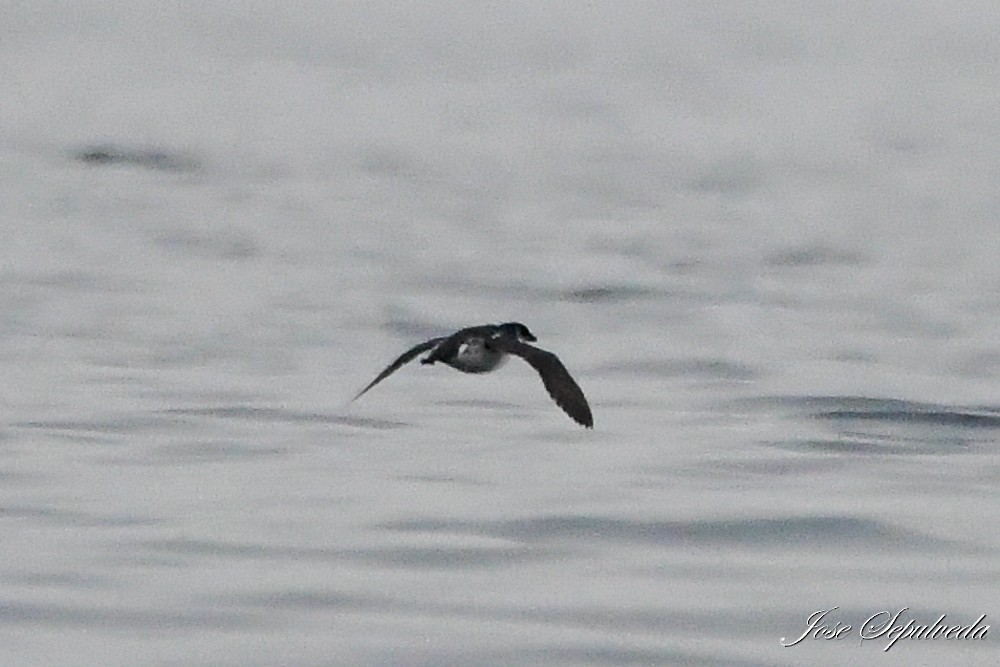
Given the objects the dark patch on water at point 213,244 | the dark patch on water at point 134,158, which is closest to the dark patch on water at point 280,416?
the dark patch on water at point 213,244

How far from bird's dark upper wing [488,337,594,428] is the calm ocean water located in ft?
1.74

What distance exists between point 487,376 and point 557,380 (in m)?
4.97

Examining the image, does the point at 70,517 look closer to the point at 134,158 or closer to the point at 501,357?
the point at 501,357

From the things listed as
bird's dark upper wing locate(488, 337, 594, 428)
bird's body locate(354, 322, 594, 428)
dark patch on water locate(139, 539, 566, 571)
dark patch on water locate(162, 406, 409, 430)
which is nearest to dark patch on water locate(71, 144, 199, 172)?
dark patch on water locate(162, 406, 409, 430)

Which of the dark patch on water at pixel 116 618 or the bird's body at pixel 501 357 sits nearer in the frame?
the dark patch on water at pixel 116 618

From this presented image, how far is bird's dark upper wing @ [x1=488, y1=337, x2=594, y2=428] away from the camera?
943 cm

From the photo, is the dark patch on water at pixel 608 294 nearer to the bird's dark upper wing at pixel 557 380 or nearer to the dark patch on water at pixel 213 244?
the dark patch on water at pixel 213 244

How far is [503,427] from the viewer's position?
12.5 m

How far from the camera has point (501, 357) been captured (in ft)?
32.5

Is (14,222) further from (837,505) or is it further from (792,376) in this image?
(837,505)

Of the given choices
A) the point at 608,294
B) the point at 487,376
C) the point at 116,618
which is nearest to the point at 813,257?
the point at 608,294

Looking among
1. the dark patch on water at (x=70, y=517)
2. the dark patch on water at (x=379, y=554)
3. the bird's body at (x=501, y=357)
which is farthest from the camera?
the dark patch on water at (x=70, y=517)

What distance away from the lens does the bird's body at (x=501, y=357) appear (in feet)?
30.9

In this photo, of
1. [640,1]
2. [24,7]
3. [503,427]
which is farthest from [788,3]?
[503,427]
